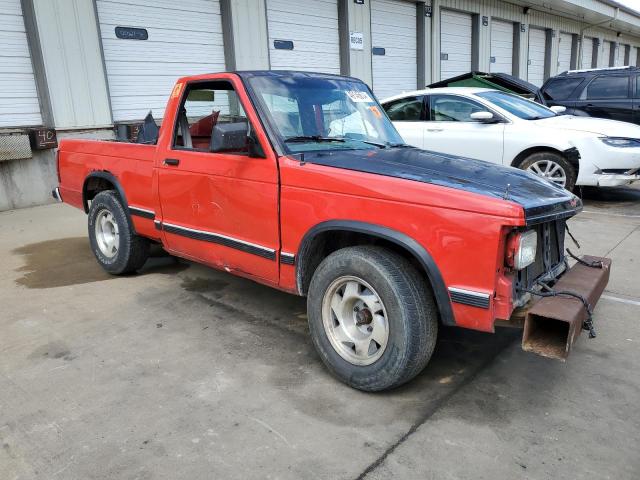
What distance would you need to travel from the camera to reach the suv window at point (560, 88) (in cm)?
1084

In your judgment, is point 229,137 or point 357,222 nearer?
point 357,222

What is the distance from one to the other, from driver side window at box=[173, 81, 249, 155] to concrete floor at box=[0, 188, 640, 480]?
1.34 meters

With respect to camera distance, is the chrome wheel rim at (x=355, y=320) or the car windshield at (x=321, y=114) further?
the car windshield at (x=321, y=114)

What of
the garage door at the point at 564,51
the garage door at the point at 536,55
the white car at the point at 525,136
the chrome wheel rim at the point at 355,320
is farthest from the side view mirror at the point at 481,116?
the garage door at the point at 564,51

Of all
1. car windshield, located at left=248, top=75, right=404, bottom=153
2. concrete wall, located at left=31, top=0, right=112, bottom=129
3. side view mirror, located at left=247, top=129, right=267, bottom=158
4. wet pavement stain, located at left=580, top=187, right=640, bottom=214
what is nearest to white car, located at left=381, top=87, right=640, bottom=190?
wet pavement stain, located at left=580, top=187, right=640, bottom=214

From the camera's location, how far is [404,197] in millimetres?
2850

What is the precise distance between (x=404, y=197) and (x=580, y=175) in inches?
223

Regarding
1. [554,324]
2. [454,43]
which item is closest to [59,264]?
[554,324]

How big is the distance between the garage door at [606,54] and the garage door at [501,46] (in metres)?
12.2

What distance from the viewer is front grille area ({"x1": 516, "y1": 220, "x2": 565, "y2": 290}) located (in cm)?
290

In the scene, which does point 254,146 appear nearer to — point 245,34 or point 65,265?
point 65,265

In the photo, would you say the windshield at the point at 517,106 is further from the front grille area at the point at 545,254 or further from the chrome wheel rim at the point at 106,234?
the chrome wheel rim at the point at 106,234

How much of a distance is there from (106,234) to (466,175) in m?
3.72

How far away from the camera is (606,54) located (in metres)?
31.3
